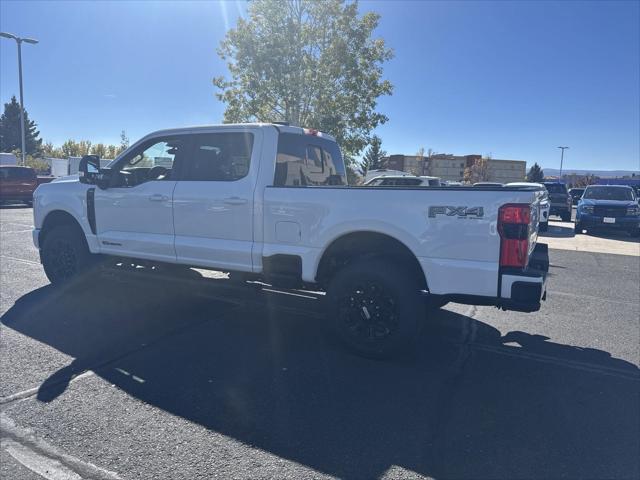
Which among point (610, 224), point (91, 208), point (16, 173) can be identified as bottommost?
point (610, 224)

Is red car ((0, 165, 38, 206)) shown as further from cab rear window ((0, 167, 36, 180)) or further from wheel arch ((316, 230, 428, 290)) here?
wheel arch ((316, 230, 428, 290))

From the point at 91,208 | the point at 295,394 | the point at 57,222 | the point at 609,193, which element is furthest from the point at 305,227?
the point at 609,193

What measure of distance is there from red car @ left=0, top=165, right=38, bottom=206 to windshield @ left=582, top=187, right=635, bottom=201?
23.0 meters

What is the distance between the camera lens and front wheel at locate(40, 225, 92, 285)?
6.63 metres

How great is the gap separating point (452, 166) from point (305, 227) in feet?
250

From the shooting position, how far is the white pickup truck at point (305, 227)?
4027 mm

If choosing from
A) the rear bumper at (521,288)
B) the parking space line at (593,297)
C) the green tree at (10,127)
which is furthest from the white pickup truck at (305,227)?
the green tree at (10,127)

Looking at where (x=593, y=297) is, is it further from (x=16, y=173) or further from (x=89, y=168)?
(x=16, y=173)

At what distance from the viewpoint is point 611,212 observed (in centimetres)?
1648

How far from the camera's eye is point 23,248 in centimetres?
1033

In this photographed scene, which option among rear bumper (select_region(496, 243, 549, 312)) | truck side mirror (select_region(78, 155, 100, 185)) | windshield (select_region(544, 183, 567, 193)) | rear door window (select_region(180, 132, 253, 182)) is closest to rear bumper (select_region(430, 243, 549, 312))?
rear bumper (select_region(496, 243, 549, 312))

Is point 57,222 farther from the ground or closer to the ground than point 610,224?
farther from the ground

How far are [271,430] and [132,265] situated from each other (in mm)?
4253

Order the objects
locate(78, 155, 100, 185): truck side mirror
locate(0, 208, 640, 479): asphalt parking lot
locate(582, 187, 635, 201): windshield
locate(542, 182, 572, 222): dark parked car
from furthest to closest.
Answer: locate(542, 182, 572, 222): dark parked car → locate(582, 187, 635, 201): windshield → locate(78, 155, 100, 185): truck side mirror → locate(0, 208, 640, 479): asphalt parking lot
